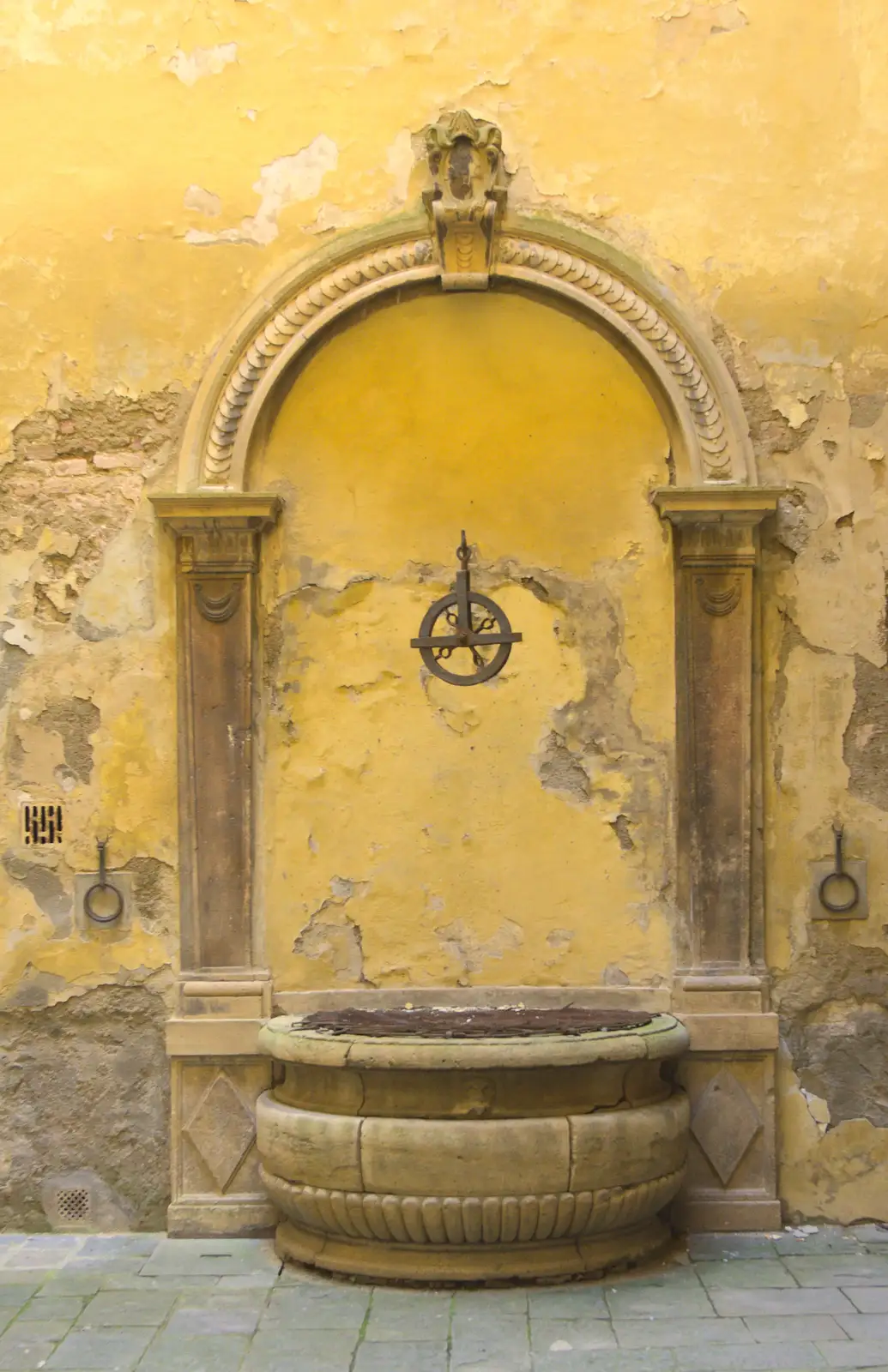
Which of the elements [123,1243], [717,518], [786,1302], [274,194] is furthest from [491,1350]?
[274,194]

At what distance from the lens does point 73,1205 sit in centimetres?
495

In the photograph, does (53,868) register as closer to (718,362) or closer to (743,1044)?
(743,1044)

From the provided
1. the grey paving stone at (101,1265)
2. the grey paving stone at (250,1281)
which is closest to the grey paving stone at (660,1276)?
the grey paving stone at (250,1281)

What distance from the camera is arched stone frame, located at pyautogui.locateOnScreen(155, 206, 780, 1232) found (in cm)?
491

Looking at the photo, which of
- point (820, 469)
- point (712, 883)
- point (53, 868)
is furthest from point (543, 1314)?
point (820, 469)

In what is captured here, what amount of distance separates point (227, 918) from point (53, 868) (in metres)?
0.64

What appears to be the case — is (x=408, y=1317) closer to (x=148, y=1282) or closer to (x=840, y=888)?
(x=148, y=1282)

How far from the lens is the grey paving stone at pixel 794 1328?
393 centimetres

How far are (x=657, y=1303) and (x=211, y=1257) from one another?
1.45 m

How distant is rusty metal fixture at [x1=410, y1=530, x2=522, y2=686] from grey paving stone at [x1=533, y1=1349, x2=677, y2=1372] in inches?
85.4

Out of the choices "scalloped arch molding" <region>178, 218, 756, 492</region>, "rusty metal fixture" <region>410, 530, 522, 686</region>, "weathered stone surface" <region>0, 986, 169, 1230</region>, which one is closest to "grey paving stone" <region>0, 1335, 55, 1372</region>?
"weathered stone surface" <region>0, 986, 169, 1230</region>

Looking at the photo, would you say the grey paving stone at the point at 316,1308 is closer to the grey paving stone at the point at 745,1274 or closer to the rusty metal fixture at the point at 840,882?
the grey paving stone at the point at 745,1274

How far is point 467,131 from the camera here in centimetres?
499

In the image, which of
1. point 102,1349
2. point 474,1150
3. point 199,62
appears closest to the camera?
point 102,1349
